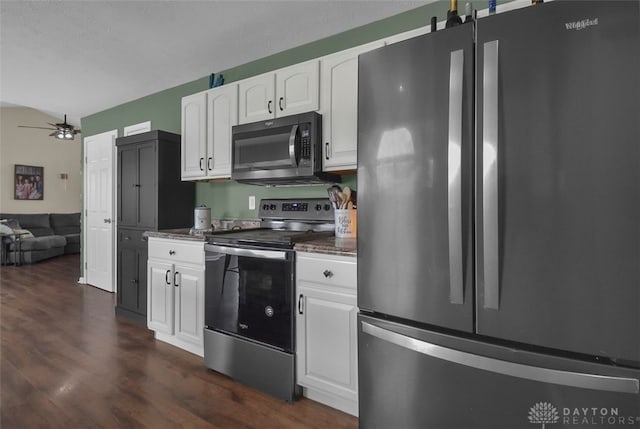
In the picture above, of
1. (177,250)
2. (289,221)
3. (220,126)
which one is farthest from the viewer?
(220,126)

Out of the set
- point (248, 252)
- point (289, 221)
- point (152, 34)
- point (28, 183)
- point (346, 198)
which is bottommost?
point (248, 252)

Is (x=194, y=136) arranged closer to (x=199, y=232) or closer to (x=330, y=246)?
(x=199, y=232)

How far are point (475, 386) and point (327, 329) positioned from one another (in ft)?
2.82

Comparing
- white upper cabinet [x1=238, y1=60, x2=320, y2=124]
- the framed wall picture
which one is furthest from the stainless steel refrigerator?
the framed wall picture

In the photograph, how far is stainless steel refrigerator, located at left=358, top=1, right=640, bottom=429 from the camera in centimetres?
99

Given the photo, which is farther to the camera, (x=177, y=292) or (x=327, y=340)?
(x=177, y=292)

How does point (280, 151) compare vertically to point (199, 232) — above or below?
above

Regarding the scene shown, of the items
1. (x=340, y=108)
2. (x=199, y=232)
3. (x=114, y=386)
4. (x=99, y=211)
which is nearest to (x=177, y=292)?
(x=199, y=232)

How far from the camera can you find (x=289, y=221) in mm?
2828

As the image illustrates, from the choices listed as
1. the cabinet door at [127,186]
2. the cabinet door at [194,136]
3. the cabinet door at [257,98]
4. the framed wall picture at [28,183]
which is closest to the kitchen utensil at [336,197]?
the cabinet door at [257,98]

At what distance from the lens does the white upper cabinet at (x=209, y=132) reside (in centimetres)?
288

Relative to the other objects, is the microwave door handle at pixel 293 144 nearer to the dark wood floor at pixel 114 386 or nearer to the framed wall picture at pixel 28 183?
the dark wood floor at pixel 114 386

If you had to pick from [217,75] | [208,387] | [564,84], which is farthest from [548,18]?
[217,75]

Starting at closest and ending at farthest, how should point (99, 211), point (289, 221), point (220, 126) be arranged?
point (289, 221) → point (220, 126) → point (99, 211)
